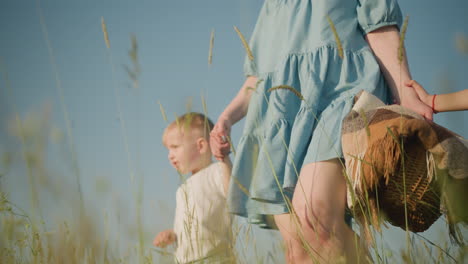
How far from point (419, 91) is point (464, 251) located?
69cm

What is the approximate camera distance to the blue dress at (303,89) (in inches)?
61.4

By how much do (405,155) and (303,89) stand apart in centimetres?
62

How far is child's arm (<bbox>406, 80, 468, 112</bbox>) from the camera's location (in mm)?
1290

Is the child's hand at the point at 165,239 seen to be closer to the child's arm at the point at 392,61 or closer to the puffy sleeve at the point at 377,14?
the child's arm at the point at 392,61

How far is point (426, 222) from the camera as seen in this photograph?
1216 millimetres

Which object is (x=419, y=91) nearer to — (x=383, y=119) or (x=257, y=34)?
(x=383, y=119)

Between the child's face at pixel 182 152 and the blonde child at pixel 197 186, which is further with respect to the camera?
the child's face at pixel 182 152

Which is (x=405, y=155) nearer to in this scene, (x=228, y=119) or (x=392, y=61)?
(x=392, y=61)

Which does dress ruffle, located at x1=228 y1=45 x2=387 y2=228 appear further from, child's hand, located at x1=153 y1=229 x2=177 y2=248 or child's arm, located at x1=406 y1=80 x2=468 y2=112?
child's hand, located at x1=153 y1=229 x2=177 y2=248

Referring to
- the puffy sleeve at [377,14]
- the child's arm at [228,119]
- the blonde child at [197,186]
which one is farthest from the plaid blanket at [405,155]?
the blonde child at [197,186]

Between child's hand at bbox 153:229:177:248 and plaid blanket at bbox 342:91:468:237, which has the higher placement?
plaid blanket at bbox 342:91:468:237

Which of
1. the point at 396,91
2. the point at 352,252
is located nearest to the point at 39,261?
the point at 352,252

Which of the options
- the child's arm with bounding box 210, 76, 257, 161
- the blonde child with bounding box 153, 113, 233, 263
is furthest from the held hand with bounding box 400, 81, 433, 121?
the blonde child with bounding box 153, 113, 233, 263

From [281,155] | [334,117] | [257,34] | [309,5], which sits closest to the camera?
[334,117]
